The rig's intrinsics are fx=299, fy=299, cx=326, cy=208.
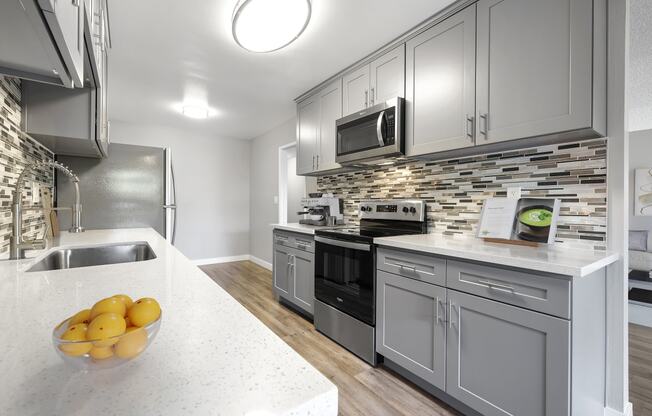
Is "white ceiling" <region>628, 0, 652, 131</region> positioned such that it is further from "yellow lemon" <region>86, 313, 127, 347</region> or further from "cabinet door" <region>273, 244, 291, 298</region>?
"cabinet door" <region>273, 244, 291, 298</region>

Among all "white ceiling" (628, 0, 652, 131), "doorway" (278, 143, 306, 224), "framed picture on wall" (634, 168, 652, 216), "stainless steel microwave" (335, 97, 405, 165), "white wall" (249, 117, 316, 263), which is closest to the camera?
"white ceiling" (628, 0, 652, 131)

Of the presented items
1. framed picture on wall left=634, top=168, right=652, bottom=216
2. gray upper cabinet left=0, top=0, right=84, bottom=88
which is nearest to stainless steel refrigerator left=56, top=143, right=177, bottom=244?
gray upper cabinet left=0, top=0, right=84, bottom=88

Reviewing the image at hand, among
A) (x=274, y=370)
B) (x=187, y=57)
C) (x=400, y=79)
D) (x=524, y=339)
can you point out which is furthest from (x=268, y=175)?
(x=274, y=370)

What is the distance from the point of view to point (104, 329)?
16.3 inches

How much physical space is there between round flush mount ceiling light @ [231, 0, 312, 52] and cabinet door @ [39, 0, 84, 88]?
1.07 meters

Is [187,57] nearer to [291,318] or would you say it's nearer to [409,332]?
[291,318]

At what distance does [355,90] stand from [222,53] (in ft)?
3.79

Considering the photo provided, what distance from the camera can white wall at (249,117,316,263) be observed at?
4.65 metres

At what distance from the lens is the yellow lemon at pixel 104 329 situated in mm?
410

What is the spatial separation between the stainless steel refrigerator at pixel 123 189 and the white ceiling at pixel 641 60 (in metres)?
3.78

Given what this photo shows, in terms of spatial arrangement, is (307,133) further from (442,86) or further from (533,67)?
(533,67)

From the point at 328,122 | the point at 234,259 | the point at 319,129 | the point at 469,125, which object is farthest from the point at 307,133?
the point at 234,259

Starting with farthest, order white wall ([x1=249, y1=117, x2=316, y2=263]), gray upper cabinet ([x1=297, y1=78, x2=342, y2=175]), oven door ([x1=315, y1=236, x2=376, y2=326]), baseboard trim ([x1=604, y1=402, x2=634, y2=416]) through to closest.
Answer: white wall ([x1=249, y1=117, x2=316, y2=263]) < gray upper cabinet ([x1=297, y1=78, x2=342, y2=175]) < oven door ([x1=315, y1=236, x2=376, y2=326]) < baseboard trim ([x1=604, y1=402, x2=634, y2=416])

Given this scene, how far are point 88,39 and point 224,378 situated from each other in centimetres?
133
